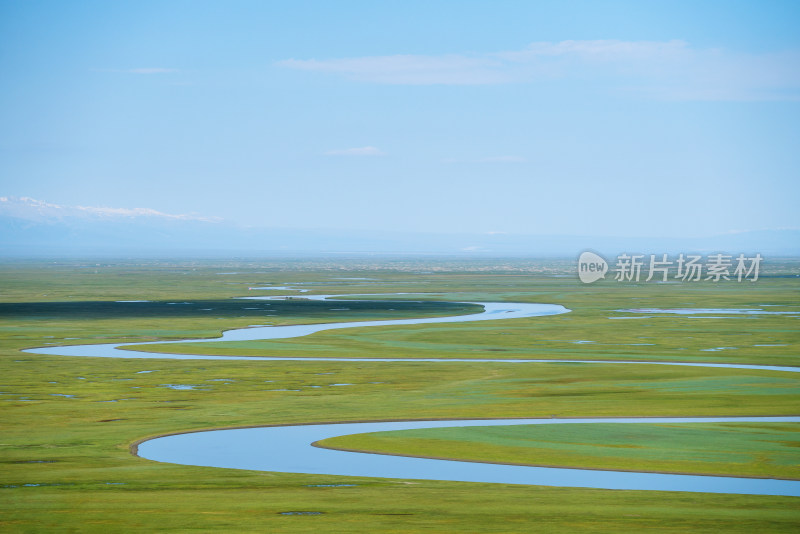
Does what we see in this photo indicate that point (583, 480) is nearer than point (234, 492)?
No

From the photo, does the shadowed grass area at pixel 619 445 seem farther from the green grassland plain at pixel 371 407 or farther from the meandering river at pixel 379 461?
the meandering river at pixel 379 461

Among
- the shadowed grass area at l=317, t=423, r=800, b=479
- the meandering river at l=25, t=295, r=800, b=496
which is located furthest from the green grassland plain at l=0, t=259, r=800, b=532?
the meandering river at l=25, t=295, r=800, b=496

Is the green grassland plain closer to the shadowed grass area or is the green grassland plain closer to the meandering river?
the shadowed grass area

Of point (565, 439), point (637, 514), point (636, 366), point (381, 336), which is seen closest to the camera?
point (637, 514)

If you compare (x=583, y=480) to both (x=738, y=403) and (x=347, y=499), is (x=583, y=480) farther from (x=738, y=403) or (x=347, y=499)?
(x=738, y=403)

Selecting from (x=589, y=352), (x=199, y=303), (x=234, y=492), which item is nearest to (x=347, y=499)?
(x=234, y=492)

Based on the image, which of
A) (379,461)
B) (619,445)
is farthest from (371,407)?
(619,445)
